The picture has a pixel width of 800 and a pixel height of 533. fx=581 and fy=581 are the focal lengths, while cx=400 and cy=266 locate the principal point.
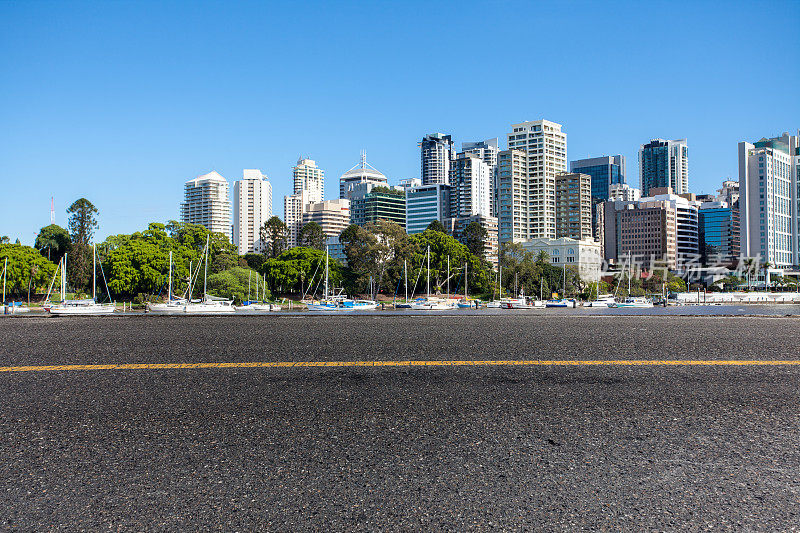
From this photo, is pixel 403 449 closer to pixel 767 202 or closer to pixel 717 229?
pixel 767 202

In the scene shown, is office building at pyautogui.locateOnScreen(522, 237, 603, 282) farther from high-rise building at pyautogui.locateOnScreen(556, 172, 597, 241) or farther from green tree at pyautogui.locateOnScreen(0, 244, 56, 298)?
green tree at pyautogui.locateOnScreen(0, 244, 56, 298)

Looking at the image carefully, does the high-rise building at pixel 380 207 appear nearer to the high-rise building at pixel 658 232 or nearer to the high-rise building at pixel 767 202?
the high-rise building at pixel 658 232

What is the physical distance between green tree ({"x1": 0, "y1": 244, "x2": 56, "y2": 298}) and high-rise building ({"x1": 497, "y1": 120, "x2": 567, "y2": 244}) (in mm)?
111766

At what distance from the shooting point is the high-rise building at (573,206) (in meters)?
154

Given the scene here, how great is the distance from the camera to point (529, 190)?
6230 inches

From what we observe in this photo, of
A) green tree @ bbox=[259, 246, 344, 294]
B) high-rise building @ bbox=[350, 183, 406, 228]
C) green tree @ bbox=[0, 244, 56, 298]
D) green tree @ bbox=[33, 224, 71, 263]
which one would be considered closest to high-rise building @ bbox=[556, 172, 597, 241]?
high-rise building @ bbox=[350, 183, 406, 228]

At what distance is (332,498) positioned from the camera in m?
3.65

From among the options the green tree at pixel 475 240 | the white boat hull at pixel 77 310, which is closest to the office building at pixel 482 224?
the green tree at pixel 475 240

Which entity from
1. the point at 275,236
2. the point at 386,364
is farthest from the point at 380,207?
the point at 386,364

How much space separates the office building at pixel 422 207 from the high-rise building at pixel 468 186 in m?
19.5

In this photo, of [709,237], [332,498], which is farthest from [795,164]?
[332,498]

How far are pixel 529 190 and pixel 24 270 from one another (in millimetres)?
124339

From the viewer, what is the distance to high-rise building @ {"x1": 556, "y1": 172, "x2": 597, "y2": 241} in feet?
505

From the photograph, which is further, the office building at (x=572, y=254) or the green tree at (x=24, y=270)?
the office building at (x=572, y=254)
